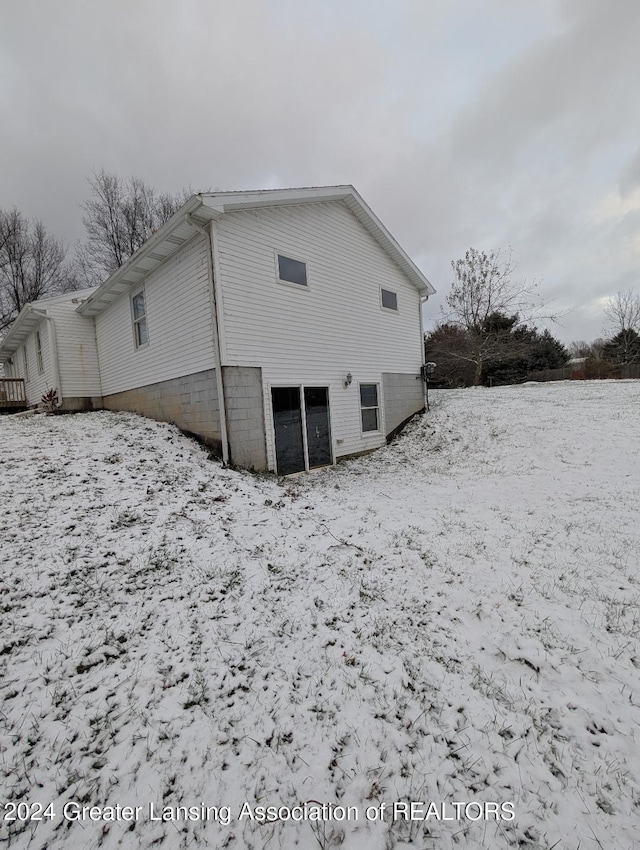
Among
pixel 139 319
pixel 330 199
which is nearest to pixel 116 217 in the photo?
pixel 139 319

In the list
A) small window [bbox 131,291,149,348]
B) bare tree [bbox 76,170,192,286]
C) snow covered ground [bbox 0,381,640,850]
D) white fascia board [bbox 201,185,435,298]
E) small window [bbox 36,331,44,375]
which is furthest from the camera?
bare tree [bbox 76,170,192,286]

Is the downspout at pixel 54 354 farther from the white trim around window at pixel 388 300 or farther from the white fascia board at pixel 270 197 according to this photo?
the white trim around window at pixel 388 300

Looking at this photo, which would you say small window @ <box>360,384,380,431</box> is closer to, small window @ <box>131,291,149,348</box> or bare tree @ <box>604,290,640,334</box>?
small window @ <box>131,291,149,348</box>

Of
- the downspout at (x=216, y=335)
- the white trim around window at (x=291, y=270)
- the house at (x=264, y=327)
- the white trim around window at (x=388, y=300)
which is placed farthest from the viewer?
the white trim around window at (x=388, y=300)

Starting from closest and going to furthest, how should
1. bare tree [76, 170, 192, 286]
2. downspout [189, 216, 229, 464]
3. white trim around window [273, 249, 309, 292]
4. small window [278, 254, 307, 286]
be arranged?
downspout [189, 216, 229, 464], white trim around window [273, 249, 309, 292], small window [278, 254, 307, 286], bare tree [76, 170, 192, 286]

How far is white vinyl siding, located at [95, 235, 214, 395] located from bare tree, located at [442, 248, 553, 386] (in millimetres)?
20564

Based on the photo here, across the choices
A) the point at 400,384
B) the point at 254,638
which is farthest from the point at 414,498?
the point at 400,384

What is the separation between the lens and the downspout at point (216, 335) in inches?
267

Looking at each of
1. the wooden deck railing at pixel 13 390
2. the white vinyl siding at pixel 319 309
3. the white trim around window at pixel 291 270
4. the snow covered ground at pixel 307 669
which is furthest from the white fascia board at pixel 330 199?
the wooden deck railing at pixel 13 390

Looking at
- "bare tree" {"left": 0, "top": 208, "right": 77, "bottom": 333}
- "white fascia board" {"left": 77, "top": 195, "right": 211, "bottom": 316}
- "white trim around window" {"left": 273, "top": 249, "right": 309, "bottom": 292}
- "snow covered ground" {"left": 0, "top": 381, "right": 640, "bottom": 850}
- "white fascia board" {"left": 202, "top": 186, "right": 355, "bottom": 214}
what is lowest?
"snow covered ground" {"left": 0, "top": 381, "right": 640, "bottom": 850}

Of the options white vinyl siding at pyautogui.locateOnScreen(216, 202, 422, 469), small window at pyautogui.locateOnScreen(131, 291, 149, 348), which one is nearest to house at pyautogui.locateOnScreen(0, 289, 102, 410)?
small window at pyautogui.locateOnScreen(131, 291, 149, 348)

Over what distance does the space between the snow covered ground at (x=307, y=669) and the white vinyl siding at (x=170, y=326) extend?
127 inches

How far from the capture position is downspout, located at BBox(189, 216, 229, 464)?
6.79m

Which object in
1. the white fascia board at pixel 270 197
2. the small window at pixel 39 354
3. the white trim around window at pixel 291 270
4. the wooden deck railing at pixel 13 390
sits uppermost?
the white fascia board at pixel 270 197
